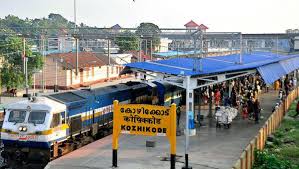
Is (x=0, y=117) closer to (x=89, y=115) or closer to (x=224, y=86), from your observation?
(x=89, y=115)

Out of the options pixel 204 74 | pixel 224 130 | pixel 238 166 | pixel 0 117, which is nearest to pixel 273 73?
pixel 224 130

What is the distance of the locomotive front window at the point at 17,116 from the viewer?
62.0ft

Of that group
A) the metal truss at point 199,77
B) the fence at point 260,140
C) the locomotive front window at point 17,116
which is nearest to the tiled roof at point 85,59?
the fence at point 260,140

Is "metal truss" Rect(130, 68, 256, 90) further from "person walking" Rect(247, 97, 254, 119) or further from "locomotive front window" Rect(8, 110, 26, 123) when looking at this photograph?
"locomotive front window" Rect(8, 110, 26, 123)

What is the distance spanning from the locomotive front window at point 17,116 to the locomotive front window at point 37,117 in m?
0.33

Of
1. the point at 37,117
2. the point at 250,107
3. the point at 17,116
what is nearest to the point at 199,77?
the point at 250,107

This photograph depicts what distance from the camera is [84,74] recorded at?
5925 cm

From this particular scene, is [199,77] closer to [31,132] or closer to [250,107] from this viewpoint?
[250,107]

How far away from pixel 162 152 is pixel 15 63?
33.9 metres

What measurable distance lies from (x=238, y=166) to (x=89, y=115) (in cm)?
988

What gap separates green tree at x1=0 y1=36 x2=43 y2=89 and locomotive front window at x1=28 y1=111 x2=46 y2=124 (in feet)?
94.4

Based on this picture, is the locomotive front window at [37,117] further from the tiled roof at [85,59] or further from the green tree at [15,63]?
the tiled roof at [85,59]

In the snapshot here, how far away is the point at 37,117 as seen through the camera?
18.7m

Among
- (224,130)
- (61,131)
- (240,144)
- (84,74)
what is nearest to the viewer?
(61,131)
